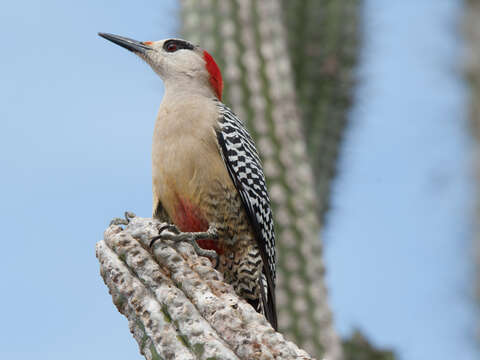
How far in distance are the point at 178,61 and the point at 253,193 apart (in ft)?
Result: 4.04

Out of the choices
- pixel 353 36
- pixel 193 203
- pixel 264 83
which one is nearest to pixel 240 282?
pixel 193 203

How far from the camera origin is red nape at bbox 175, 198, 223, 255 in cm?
409

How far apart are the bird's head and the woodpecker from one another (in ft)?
1.23

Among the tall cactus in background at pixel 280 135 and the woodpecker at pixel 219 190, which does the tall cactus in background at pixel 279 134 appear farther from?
the woodpecker at pixel 219 190

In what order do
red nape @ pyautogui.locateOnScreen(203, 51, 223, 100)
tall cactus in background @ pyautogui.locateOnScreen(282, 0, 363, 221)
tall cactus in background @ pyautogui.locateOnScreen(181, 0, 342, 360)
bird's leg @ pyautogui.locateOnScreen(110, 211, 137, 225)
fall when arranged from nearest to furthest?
bird's leg @ pyautogui.locateOnScreen(110, 211, 137, 225)
red nape @ pyautogui.locateOnScreen(203, 51, 223, 100)
tall cactus in background @ pyautogui.locateOnScreen(181, 0, 342, 360)
tall cactus in background @ pyautogui.locateOnScreen(282, 0, 363, 221)

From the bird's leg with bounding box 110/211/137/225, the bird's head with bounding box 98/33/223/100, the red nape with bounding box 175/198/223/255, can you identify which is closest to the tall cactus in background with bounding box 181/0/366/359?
the bird's head with bounding box 98/33/223/100

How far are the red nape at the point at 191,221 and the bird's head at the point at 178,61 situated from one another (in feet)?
3.53

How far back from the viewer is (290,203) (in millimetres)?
5418

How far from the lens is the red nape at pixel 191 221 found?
13.4 feet

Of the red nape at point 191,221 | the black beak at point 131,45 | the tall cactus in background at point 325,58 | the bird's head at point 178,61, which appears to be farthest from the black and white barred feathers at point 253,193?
the tall cactus in background at point 325,58

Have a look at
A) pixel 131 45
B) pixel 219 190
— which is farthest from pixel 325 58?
pixel 219 190

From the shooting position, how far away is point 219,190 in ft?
13.7

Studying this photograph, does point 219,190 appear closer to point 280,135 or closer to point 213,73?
point 213,73

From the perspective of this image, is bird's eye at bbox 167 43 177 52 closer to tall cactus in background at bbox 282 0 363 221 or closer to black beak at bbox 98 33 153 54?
black beak at bbox 98 33 153 54
